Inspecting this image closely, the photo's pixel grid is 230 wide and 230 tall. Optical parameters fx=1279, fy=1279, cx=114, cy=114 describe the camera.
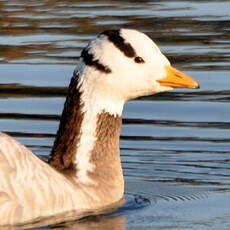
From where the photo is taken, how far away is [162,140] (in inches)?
637

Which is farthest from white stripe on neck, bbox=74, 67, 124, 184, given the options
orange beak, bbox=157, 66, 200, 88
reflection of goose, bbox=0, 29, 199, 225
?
orange beak, bbox=157, 66, 200, 88

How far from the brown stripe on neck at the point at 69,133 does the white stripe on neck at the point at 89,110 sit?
5cm

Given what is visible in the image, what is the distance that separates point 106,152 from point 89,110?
52 cm

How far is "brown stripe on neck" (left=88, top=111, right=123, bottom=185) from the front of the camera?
1340 cm

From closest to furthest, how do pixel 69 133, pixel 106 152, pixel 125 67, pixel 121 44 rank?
pixel 121 44 → pixel 125 67 → pixel 69 133 → pixel 106 152

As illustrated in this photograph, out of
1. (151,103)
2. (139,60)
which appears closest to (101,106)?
(139,60)

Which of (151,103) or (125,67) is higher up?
(125,67)

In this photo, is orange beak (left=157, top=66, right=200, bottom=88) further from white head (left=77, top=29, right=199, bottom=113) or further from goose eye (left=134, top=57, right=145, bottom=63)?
goose eye (left=134, top=57, right=145, bottom=63)

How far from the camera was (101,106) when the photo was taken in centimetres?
1331

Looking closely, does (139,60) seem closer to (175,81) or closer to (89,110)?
(175,81)

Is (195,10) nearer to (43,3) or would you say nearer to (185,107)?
(43,3)

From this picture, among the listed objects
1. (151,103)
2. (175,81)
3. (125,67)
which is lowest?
(151,103)

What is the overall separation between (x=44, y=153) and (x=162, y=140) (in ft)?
5.08

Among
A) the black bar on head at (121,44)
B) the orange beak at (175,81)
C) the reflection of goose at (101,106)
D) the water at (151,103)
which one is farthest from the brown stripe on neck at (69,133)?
the orange beak at (175,81)
